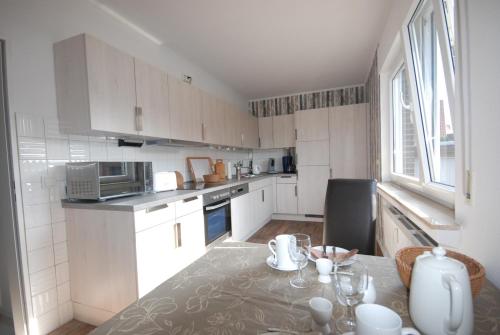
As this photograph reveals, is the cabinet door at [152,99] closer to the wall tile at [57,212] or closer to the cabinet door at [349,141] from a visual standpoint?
the wall tile at [57,212]

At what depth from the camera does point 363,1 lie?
6.98ft

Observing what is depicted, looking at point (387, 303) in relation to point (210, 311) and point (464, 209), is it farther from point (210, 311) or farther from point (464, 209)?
point (464, 209)

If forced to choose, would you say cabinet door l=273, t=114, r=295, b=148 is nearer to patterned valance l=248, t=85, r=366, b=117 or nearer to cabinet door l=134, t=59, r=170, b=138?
patterned valance l=248, t=85, r=366, b=117

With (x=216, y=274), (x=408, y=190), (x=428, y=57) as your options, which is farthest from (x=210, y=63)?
(x=216, y=274)

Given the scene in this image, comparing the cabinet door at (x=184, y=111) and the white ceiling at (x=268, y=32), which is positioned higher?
the white ceiling at (x=268, y=32)

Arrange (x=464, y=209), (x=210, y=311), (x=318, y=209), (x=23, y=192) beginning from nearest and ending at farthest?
(x=210, y=311) → (x=464, y=209) → (x=23, y=192) → (x=318, y=209)

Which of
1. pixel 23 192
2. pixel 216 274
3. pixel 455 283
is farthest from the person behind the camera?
pixel 23 192

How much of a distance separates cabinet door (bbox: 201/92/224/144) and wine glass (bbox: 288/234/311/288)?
2.23 meters

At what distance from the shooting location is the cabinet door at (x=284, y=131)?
15.2 feet

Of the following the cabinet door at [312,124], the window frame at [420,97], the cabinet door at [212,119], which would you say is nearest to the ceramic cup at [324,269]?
the window frame at [420,97]

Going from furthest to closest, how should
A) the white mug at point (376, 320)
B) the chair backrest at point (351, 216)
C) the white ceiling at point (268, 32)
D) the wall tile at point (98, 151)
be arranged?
the white ceiling at point (268, 32), the wall tile at point (98, 151), the chair backrest at point (351, 216), the white mug at point (376, 320)

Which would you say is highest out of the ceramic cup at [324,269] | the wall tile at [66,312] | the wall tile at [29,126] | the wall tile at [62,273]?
the wall tile at [29,126]

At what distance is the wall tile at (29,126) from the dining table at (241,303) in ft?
5.19

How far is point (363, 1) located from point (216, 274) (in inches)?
100
